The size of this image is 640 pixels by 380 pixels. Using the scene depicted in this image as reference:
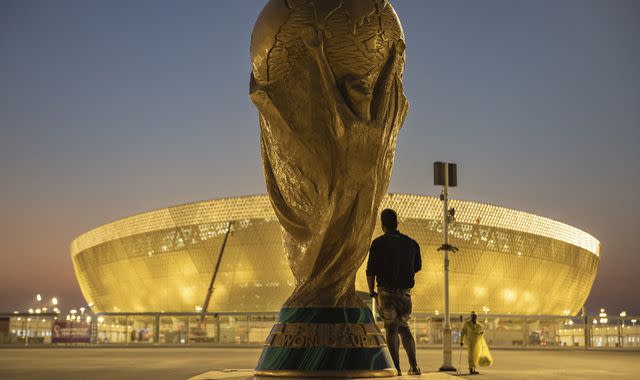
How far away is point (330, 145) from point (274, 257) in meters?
50.0

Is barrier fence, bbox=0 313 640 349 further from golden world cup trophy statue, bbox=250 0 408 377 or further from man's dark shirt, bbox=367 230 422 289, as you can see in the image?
golden world cup trophy statue, bbox=250 0 408 377

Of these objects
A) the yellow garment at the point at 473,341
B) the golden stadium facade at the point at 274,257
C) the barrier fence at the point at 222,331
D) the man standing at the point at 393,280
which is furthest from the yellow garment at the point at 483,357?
the golden stadium facade at the point at 274,257

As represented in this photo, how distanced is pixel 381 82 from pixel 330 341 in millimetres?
2493

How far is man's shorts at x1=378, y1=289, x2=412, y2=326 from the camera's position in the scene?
708 cm

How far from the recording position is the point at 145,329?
1529 inches

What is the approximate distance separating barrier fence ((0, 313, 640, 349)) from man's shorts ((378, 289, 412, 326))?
1125 inches

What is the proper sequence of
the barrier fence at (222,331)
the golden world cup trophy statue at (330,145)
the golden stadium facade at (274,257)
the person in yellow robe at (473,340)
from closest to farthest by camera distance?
the golden world cup trophy statue at (330,145), the person in yellow robe at (473,340), the barrier fence at (222,331), the golden stadium facade at (274,257)

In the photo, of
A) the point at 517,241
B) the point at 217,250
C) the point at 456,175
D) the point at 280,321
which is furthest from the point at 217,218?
the point at 280,321

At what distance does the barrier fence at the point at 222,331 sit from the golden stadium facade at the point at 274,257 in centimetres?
1523

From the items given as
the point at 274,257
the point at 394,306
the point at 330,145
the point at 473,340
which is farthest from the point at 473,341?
the point at 274,257

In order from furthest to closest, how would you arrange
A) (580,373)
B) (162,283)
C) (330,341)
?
(162,283) < (580,373) < (330,341)

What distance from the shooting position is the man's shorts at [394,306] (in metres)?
7.08

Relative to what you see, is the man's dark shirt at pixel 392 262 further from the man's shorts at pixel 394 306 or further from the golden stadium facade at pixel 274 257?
the golden stadium facade at pixel 274 257

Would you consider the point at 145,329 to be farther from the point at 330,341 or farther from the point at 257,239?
the point at 330,341
